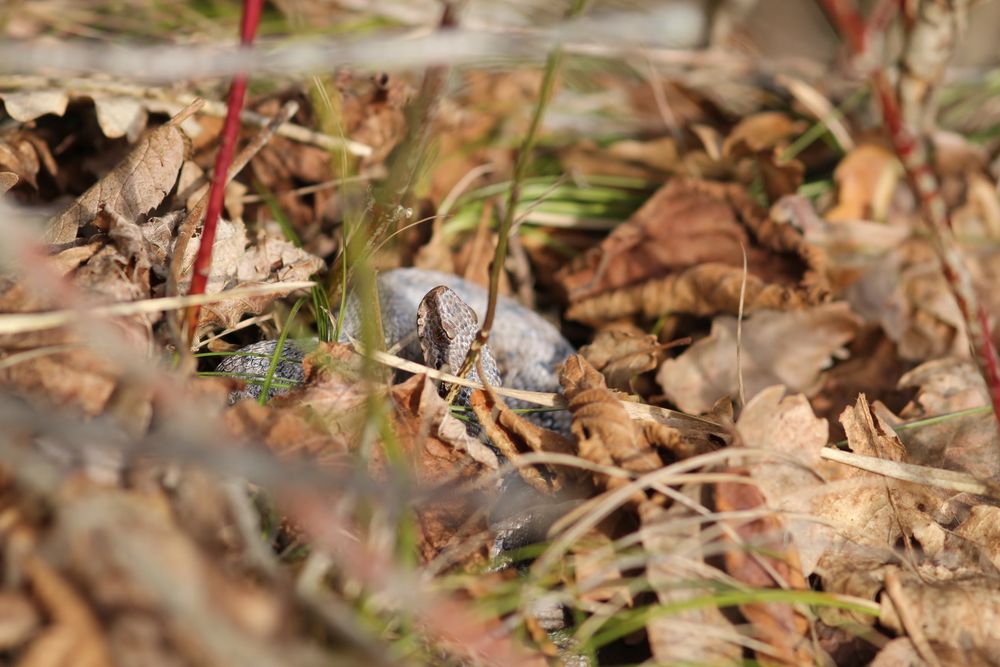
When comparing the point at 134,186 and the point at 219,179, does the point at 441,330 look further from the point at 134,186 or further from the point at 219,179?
the point at 134,186

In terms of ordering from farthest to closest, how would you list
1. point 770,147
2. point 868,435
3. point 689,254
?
point 770,147, point 689,254, point 868,435

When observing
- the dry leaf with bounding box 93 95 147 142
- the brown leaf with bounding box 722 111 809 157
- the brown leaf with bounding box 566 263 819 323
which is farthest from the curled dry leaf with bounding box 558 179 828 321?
the dry leaf with bounding box 93 95 147 142

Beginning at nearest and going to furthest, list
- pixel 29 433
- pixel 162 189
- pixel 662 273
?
pixel 29 433
pixel 162 189
pixel 662 273

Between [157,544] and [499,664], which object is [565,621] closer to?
[499,664]

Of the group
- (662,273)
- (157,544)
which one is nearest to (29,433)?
(157,544)

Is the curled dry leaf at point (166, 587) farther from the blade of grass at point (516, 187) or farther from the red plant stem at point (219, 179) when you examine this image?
the blade of grass at point (516, 187)

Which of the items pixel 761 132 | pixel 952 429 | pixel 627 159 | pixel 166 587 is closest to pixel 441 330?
pixel 166 587
